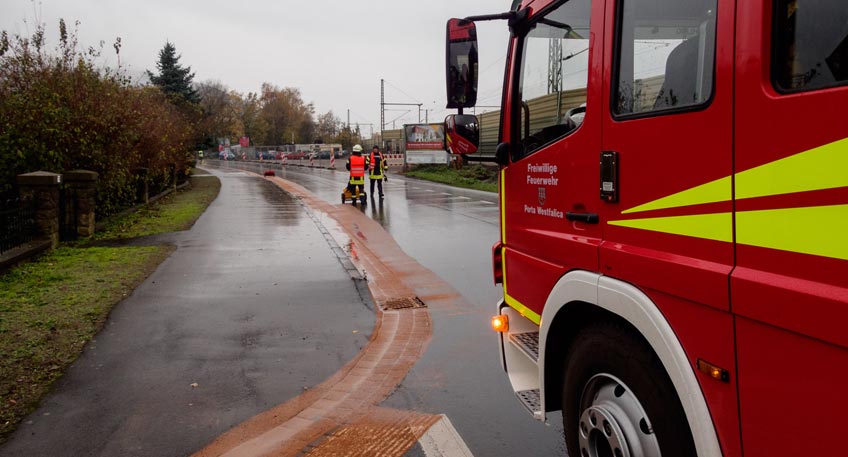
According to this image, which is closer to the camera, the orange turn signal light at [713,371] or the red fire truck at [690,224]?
the red fire truck at [690,224]

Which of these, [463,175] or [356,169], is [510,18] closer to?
[356,169]

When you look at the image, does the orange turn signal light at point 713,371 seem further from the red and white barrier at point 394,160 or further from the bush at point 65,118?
the red and white barrier at point 394,160

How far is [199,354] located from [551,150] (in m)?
3.79

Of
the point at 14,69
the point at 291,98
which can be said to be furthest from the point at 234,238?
the point at 291,98

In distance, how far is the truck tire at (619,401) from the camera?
7.12ft

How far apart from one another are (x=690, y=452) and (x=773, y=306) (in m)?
0.68

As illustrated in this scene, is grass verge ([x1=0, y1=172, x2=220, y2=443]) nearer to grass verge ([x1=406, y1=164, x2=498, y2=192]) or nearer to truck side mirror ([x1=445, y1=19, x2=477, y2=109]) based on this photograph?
truck side mirror ([x1=445, y1=19, x2=477, y2=109])

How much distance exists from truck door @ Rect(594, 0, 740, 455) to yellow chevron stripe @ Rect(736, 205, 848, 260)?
8cm

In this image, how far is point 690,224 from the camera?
207cm

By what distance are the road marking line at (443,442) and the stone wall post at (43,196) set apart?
8.94 meters

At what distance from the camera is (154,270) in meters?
8.82

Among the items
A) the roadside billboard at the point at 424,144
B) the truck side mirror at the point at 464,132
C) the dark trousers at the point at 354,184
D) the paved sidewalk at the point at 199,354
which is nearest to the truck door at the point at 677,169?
the truck side mirror at the point at 464,132

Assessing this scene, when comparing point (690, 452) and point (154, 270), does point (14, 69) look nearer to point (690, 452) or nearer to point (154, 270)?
point (154, 270)

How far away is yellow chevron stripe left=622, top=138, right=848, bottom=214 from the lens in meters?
1.52
